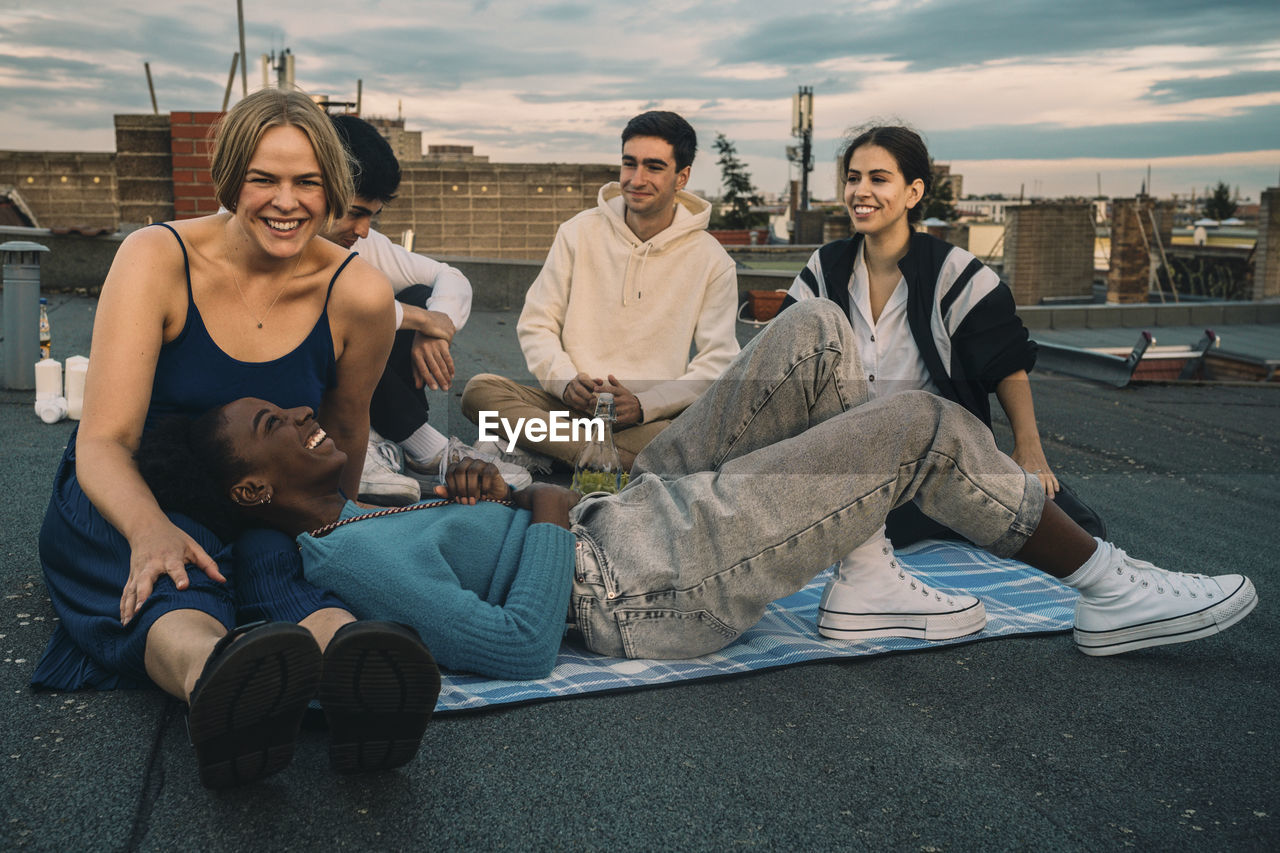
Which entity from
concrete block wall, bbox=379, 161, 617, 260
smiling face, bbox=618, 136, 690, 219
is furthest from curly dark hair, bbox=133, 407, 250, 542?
concrete block wall, bbox=379, 161, 617, 260

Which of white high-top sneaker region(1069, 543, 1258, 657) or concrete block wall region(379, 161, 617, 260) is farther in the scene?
concrete block wall region(379, 161, 617, 260)

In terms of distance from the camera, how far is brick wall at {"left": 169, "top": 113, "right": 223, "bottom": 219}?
984 centimetres

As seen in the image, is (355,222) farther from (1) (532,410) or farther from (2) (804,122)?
(2) (804,122)

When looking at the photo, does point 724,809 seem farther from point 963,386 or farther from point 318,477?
point 963,386

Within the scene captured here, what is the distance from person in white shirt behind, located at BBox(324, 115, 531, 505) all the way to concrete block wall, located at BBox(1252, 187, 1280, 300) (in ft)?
60.0

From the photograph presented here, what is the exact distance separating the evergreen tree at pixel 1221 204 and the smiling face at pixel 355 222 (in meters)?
56.0

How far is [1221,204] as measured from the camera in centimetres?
5025

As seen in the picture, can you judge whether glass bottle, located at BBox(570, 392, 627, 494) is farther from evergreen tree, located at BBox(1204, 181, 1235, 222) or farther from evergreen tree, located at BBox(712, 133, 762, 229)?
evergreen tree, located at BBox(1204, 181, 1235, 222)

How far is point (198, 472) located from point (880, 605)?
150 centimetres

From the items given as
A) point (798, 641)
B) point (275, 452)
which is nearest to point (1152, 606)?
point (798, 641)

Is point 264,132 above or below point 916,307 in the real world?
above

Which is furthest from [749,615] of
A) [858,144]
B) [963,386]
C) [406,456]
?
[406,456]

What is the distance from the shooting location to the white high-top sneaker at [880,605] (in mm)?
2299

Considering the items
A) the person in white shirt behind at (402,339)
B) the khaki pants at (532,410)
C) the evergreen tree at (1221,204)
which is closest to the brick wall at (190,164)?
the person in white shirt behind at (402,339)
